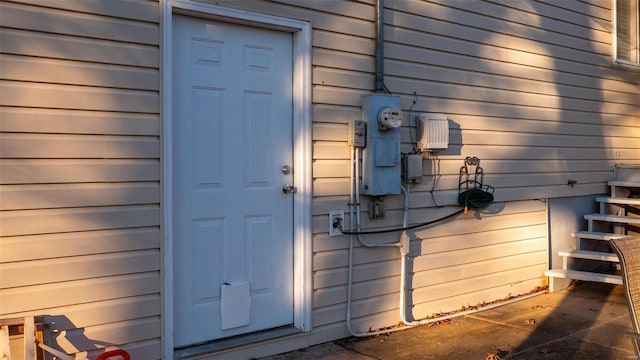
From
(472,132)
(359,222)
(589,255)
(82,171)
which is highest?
(472,132)

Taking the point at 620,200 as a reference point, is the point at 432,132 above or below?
above

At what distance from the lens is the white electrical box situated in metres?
4.77

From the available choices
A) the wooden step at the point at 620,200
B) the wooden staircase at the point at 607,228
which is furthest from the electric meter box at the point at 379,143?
the wooden step at the point at 620,200

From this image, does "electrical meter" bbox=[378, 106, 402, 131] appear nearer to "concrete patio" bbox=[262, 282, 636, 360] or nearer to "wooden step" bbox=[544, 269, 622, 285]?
"concrete patio" bbox=[262, 282, 636, 360]

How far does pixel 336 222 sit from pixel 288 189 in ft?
1.48

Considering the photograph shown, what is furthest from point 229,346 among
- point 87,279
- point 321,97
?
point 321,97

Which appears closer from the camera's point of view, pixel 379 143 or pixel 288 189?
pixel 288 189

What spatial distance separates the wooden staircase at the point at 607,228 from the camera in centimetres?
605

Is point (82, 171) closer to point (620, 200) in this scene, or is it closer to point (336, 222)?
point (336, 222)

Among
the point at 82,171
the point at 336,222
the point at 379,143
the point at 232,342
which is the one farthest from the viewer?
the point at 379,143

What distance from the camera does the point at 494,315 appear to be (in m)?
5.12

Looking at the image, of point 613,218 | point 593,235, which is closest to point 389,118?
point 593,235

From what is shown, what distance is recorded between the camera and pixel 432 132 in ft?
15.7

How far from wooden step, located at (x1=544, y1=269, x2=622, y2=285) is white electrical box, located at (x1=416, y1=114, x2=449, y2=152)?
2.00 meters
